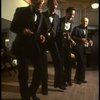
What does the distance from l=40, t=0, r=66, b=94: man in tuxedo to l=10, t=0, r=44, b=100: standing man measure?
31 cm

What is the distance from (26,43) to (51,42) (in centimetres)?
84

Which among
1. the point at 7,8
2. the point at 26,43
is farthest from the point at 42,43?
the point at 7,8

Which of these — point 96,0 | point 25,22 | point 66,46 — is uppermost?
point 96,0

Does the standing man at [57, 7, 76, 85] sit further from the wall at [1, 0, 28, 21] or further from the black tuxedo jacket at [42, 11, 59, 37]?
the wall at [1, 0, 28, 21]

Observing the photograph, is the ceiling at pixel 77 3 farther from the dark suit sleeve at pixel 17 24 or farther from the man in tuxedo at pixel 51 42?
the dark suit sleeve at pixel 17 24

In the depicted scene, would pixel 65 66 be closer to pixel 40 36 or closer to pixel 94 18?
pixel 40 36

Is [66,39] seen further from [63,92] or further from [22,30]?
[22,30]

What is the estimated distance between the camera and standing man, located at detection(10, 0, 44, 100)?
2773 mm

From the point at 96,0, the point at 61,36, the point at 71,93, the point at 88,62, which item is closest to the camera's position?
the point at 71,93

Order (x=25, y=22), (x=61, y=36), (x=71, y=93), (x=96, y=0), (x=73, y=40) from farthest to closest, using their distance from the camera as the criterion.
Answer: (x=96, y=0), (x=73, y=40), (x=61, y=36), (x=71, y=93), (x=25, y=22)

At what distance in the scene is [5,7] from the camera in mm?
4750

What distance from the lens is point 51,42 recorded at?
11.9 feet

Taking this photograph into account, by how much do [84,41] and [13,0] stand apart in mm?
1667

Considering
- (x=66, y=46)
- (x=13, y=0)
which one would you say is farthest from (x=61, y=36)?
(x=13, y=0)
